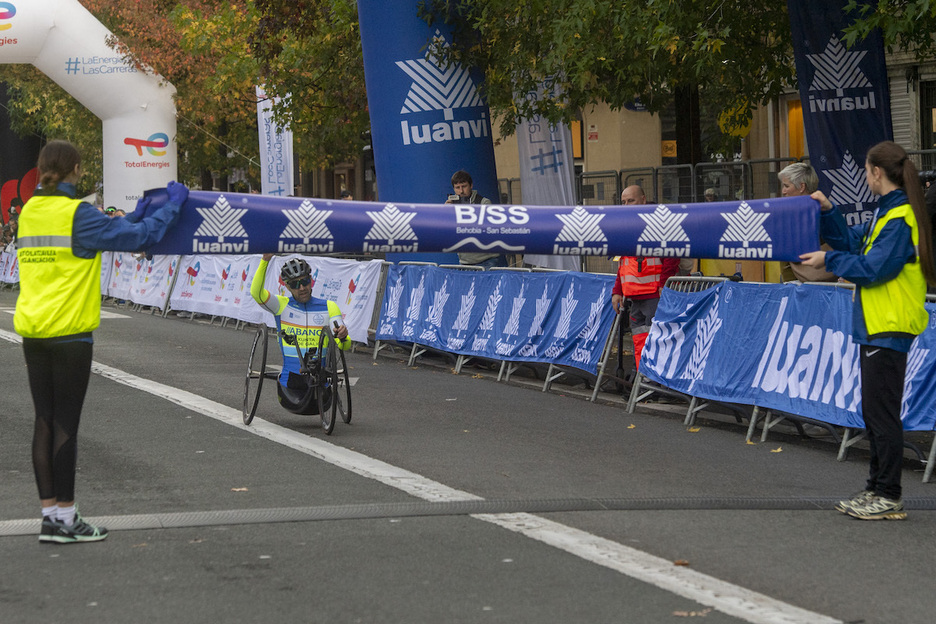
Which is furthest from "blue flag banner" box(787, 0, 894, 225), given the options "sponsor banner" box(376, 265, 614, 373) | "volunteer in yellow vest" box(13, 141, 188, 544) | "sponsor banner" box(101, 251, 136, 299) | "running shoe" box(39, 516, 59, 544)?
"sponsor banner" box(101, 251, 136, 299)

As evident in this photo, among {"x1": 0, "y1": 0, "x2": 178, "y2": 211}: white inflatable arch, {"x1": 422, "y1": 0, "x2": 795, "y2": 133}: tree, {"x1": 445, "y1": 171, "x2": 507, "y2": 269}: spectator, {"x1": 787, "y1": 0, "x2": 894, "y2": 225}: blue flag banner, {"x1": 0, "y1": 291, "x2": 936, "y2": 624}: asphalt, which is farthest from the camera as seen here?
{"x1": 0, "y1": 0, "x2": 178, "y2": 211}: white inflatable arch

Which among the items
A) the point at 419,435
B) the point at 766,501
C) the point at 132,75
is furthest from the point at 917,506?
the point at 132,75

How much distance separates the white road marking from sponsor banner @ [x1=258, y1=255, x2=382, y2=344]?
6795 mm

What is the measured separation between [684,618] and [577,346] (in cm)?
793

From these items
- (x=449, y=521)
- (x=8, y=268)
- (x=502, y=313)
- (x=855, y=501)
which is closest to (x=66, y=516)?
(x=449, y=521)

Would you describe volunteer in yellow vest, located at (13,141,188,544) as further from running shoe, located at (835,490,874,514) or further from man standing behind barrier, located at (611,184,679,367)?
man standing behind barrier, located at (611,184,679,367)

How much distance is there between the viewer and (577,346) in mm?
13328

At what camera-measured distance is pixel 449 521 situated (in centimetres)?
730

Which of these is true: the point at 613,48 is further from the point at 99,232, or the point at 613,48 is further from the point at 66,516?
the point at 66,516

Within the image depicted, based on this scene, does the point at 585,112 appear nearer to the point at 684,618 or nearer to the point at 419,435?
the point at 419,435

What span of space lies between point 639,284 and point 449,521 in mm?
5756

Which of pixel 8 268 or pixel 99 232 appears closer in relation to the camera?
pixel 99 232

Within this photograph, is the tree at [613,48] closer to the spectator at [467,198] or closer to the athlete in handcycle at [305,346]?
the spectator at [467,198]

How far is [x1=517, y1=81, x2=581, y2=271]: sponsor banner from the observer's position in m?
19.3
